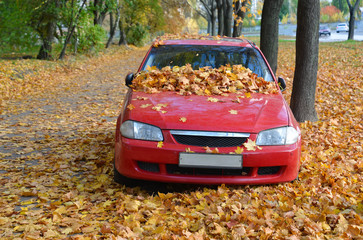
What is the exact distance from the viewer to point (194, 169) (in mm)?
3834

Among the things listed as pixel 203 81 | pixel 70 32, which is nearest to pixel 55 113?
pixel 203 81

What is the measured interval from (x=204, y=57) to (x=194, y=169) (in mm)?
2046

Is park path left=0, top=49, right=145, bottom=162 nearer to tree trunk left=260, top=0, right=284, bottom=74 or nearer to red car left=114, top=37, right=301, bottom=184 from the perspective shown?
red car left=114, top=37, right=301, bottom=184

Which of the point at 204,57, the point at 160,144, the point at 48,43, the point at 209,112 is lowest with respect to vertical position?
the point at 160,144

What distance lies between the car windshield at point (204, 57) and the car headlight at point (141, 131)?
159 cm

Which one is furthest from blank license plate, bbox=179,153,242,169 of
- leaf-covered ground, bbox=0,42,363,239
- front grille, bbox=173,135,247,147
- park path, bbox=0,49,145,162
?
park path, bbox=0,49,145,162

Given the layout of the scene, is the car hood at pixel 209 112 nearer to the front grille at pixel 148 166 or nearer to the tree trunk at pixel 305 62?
the front grille at pixel 148 166

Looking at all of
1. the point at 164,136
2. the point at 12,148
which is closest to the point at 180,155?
the point at 164,136

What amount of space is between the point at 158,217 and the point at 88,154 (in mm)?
2458

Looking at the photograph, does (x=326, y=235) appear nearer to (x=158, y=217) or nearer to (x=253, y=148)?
(x=253, y=148)

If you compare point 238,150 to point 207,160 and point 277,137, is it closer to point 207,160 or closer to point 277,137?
point 207,160

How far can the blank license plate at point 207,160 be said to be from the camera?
366cm

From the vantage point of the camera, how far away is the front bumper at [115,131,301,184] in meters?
3.70

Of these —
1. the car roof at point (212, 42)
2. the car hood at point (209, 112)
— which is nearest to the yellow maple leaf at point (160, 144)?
the car hood at point (209, 112)
